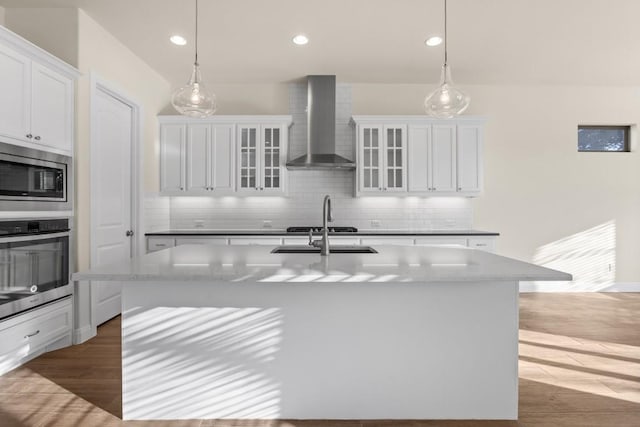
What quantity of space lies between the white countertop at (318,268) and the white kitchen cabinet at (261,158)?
262 centimetres

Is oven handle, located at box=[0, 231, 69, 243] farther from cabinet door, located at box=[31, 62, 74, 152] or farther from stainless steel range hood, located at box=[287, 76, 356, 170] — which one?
stainless steel range hood, located at box=[287, 76, 356, 170]

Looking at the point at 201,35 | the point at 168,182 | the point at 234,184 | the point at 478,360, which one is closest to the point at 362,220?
the point at 234,184

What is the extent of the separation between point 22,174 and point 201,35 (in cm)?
214

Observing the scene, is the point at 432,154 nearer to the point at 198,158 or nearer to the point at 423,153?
the point at 423,153

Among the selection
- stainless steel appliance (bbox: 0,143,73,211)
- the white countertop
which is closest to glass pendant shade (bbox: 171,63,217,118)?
the white countertop

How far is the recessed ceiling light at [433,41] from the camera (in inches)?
156

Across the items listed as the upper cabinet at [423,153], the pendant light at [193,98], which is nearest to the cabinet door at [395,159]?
the upper cabinet at [423,153]

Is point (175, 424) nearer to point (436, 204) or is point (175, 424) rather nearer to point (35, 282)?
point (35, 282)

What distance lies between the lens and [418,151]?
5004 millimetres

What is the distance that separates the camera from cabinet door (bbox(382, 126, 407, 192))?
16.4ft

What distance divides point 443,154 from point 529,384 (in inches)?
121

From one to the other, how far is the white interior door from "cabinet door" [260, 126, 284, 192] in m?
1.58

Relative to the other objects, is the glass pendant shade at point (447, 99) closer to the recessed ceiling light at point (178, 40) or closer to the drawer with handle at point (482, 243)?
the drawer with handle at point (482, 243)

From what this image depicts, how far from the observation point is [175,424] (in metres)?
2.05
